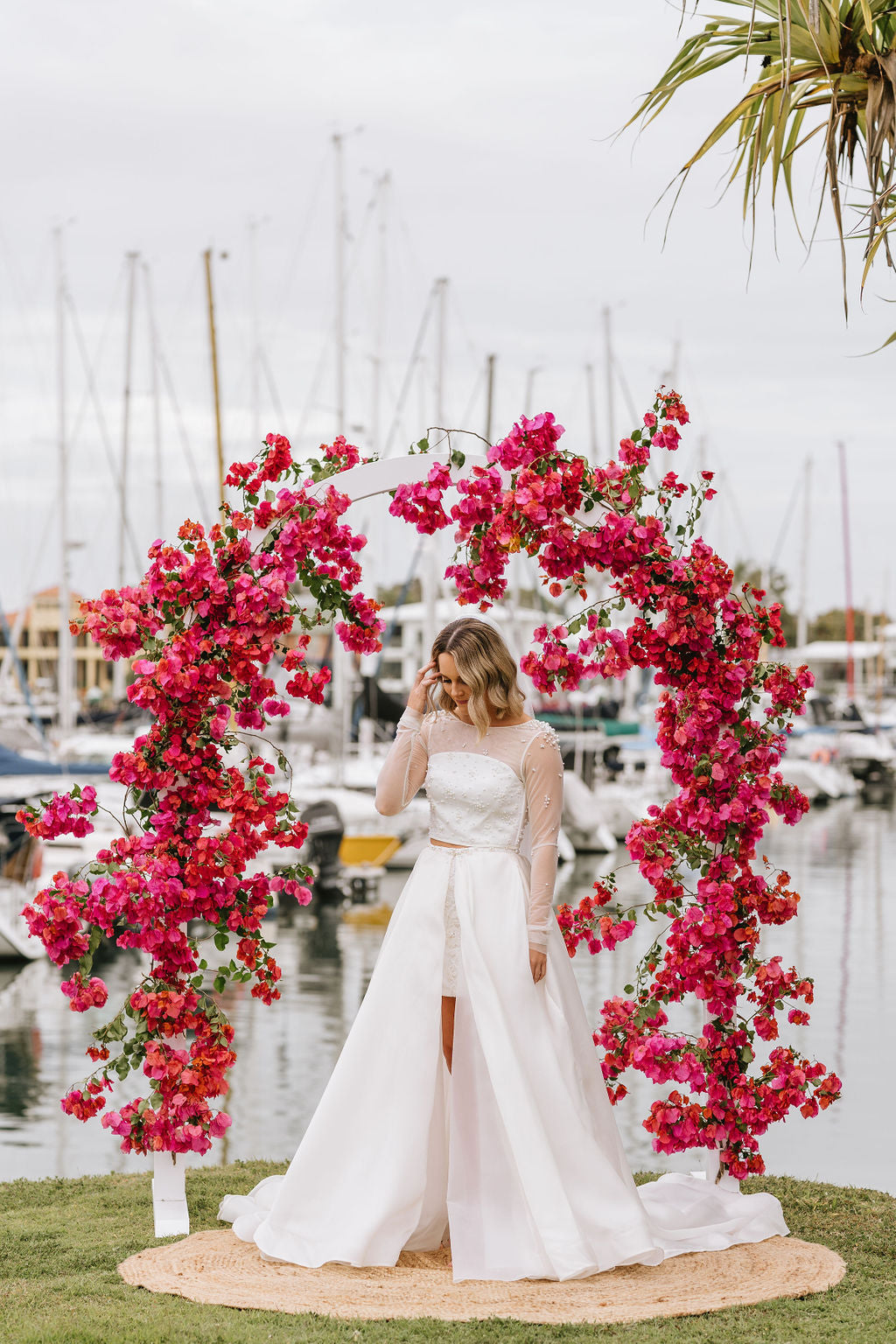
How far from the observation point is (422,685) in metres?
5.64

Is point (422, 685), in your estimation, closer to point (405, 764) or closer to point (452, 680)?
point (452, 680)

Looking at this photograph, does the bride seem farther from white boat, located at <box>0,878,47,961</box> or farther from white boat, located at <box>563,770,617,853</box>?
white boat, located at <box>563,770,617,853</box>

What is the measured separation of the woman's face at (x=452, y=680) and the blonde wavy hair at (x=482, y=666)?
18 millimetres

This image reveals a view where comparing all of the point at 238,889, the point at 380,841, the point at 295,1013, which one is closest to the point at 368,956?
the point at 295,1013

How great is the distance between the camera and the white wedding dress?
17.2 feet

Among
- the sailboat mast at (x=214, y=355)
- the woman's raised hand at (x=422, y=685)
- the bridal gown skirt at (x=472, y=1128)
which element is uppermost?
the sailboat mast at (x=214, y=355)

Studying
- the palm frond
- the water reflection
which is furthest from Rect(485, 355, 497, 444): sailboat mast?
the palm frond

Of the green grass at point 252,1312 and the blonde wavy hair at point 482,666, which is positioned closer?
the green grass at point 252,1312

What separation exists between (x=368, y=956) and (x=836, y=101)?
41.8ft

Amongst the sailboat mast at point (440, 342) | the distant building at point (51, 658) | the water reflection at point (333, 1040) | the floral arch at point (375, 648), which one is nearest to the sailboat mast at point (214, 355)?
the sailboat mast at point (440, 342)

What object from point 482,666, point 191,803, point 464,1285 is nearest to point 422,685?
point 482,666

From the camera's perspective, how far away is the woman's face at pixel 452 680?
552 centimetres

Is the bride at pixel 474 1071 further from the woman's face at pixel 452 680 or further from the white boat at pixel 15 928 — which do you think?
the white boat at pixel 15 928

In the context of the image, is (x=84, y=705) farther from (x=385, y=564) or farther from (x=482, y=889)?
(x=482, y=889)
